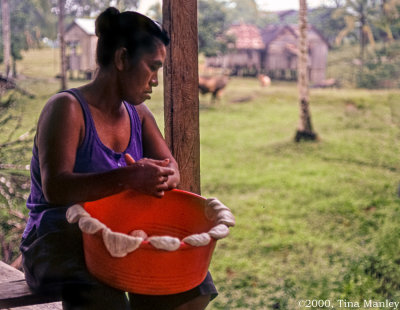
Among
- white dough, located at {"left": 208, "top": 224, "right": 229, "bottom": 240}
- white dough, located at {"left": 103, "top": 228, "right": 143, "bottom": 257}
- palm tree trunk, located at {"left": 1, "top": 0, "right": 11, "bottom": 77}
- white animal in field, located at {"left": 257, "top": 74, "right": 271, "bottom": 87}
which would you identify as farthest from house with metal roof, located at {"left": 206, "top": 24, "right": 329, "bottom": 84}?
white dough, located at {"left": 103, "top": 228, "right": 143, "bottom": 257}

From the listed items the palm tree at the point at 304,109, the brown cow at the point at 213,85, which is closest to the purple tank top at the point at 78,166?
the palm tree at the point at 304,109

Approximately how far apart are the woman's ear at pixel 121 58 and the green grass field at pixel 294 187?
213 cm

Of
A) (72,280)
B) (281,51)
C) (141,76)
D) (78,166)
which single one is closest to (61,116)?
(78,166)

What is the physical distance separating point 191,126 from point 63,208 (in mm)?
734

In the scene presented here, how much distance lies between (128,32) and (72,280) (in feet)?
2.79

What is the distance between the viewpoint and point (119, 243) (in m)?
1.34

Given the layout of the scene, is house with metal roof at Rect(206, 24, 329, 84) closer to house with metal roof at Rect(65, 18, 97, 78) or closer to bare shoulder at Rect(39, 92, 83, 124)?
house with metal roof at Rect(65, 18, 97, 78)

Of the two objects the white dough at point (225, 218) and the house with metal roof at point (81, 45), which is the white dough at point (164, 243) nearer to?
the white dough at point (225, 218)

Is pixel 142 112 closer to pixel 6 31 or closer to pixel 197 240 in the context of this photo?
pixel 197 240

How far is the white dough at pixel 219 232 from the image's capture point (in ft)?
4.67

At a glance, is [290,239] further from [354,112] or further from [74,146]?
[354,112]

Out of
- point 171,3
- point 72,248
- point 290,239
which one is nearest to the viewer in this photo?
point 72,248

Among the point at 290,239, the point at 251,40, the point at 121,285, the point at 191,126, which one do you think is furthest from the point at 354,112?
the point at 121,285

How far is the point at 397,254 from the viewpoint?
527 cm
